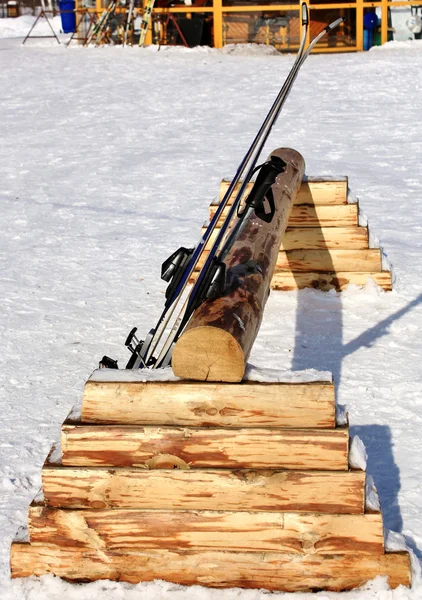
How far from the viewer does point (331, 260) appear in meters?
6.65

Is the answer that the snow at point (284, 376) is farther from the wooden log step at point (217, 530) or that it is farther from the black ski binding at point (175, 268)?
the black ski binding at point (175, 268)

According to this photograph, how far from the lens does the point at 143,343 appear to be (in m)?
3.95

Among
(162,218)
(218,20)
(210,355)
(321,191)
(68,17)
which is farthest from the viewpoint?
(68,17)

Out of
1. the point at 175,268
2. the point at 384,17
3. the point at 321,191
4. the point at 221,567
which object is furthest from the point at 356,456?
the point at 384,17

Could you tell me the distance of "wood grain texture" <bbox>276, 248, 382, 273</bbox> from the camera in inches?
261

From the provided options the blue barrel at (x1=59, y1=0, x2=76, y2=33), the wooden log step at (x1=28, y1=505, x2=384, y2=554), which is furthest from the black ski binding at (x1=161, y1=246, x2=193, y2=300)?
the blue barrel at (x1=59, y1=0, x2=76, y2=33)

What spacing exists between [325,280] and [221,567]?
141 inches

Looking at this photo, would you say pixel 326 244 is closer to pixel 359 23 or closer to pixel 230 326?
pixel 230 326

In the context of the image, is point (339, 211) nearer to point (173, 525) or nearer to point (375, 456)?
point (375, 456)

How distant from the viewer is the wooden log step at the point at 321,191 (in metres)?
6.57

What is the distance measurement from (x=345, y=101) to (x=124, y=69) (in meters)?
4.28

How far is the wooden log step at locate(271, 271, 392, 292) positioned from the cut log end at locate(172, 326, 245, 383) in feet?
11.4

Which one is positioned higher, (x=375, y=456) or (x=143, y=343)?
(x=143, y=343)

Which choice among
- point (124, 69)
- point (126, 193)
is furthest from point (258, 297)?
point (124, 69)
